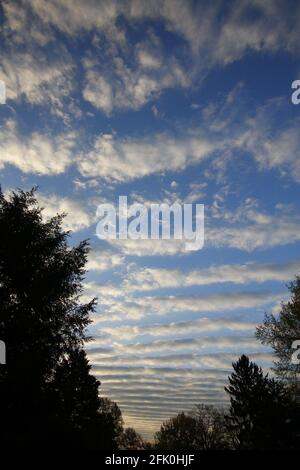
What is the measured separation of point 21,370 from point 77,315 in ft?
13.0

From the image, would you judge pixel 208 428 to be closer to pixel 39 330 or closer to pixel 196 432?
pixel 196 432

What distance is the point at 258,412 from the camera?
146ft

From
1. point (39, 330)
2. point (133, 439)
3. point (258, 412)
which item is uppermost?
point (39, 330)

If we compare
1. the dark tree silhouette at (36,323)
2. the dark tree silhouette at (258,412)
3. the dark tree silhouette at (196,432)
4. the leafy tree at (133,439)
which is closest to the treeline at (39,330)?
the dark tree silhouette at (36,323)

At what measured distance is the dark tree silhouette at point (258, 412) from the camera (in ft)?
131

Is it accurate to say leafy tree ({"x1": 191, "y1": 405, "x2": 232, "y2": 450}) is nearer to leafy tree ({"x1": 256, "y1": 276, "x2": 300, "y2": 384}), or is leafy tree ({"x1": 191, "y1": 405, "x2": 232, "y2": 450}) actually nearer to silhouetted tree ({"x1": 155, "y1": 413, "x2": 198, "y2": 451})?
silhouetted tree ({"x1": 155, "y1": 413, "x2": 198, "y2": 451})

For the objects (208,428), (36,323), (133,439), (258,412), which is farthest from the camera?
(133,439)

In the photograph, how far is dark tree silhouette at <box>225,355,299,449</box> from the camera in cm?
3994

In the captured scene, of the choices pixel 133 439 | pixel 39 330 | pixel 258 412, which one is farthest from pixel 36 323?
pixel 133 439

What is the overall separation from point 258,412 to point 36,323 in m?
38.2

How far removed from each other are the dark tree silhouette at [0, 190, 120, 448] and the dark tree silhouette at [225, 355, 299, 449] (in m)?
24.7
